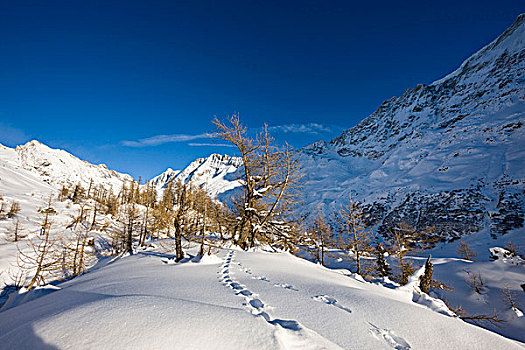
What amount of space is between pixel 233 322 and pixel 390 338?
5.17 feet

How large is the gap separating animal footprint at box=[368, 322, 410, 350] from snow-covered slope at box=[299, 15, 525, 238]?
42.5 metres

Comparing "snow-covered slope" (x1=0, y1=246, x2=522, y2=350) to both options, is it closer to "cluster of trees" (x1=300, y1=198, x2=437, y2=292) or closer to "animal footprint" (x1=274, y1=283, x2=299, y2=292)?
"animal footprint" (x1=274, y1=283, x2=299, y2=292)

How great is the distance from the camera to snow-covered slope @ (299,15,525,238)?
34.4 meters

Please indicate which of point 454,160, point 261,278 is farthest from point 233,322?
point 454,160

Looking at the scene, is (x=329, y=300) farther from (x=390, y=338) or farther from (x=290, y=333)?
(x=290, y=333)

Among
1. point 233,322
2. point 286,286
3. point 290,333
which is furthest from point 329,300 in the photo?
point 233,322

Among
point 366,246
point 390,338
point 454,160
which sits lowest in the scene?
point 366,246

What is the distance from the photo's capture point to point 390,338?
203 centimetres

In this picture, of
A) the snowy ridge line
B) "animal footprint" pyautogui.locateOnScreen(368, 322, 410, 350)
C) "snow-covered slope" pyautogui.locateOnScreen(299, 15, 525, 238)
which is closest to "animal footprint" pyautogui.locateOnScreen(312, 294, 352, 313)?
"animal footprint" pyautogui.locateOnScreen(368, 322, 410, 350)

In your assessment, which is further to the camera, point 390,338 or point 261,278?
point 261,278

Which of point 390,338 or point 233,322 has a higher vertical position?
point 233,322

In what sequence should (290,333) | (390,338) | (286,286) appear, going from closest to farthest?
(290,333), (390,338), (286,286)

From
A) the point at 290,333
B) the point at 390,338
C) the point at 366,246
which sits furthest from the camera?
the point at 366,246

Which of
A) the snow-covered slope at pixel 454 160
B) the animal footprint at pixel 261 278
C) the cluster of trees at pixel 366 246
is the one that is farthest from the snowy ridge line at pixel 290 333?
the snow-covered slope at pixel 454 160
